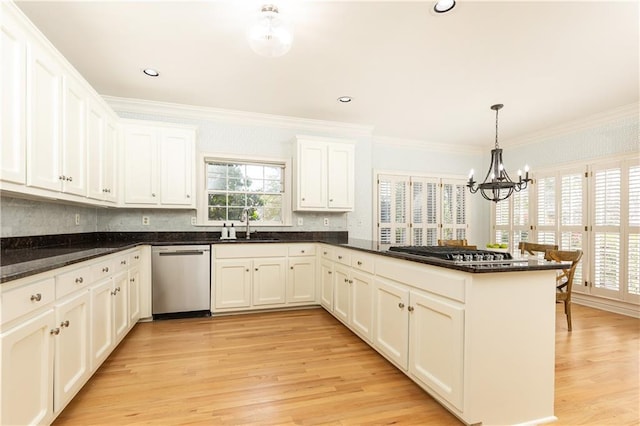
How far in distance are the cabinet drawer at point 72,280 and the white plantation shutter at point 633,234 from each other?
18.9 feet

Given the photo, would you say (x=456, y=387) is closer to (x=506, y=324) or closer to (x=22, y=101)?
(x=506, y=324)

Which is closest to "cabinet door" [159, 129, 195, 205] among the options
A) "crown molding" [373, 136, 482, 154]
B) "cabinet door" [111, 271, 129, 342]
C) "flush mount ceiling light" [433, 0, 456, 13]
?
"cabinet door" [111, 271, 129, 342]

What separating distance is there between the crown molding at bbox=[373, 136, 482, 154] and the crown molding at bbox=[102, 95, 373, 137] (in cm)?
65

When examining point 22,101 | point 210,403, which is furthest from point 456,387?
point 22,101

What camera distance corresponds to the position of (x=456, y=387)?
5.66 ft

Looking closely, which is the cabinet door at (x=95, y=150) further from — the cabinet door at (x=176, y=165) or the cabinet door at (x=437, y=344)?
the cabinet door at (x=437, y=344)

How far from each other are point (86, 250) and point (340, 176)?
9.90 ft

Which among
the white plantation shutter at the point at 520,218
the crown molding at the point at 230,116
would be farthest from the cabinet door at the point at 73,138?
the white plantation shutter at the point at 520,218

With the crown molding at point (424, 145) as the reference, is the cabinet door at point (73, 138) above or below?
below

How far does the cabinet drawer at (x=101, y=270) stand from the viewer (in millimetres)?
2176

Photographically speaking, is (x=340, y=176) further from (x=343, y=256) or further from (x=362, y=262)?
(x=362, y=262)

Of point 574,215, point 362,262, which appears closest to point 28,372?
point 362,262

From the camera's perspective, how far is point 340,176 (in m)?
4.41

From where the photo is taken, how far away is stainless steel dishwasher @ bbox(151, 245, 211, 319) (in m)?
3.50
